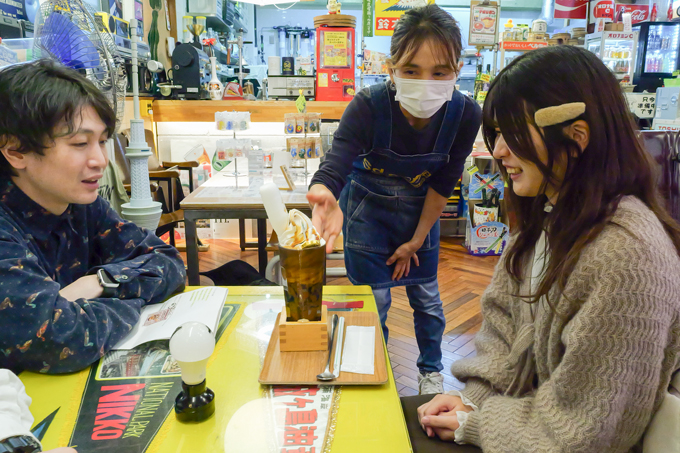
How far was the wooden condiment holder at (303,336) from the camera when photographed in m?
0.91

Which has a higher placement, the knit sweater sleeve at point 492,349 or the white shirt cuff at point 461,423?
the knit sweater sleeve at point 492,349

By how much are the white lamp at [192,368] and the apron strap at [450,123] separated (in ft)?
3.61

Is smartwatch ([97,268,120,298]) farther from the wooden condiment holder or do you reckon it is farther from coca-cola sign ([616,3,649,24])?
coca-cola sign ([616,3,649,24])

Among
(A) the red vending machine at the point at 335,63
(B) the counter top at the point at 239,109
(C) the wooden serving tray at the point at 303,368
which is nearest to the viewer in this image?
(C) the wooden serving tray at the point at 303,368

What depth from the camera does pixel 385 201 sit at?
5.45 feet

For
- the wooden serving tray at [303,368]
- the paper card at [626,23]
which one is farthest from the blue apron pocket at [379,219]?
the paper card at [626,23]

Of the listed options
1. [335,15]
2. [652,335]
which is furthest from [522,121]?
[335,15]

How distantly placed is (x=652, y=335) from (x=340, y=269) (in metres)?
2.46

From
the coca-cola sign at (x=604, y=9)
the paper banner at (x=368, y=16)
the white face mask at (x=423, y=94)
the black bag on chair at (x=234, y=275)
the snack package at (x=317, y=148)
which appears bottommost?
the black bag on chair at (x=234, y=275)

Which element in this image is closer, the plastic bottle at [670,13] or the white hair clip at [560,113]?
the white hair clip at [560,113]

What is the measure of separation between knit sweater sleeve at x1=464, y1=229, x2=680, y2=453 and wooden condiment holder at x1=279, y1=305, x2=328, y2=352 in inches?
16.0

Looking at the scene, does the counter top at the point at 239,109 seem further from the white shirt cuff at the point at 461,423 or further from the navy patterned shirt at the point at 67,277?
the white shirt cuff at the point at 461,423

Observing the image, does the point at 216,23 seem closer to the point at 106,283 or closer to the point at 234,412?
the point at 106,283

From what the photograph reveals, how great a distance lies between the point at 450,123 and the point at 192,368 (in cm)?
118
